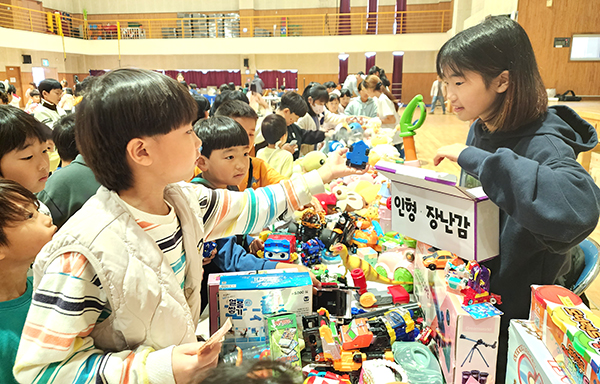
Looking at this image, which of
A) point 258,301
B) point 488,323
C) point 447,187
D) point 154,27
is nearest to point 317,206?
point 258,301

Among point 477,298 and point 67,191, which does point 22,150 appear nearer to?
point 67,191

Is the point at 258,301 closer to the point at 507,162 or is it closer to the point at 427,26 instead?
the point at 507,162

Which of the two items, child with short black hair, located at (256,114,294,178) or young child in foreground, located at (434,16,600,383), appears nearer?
young child in foreground, located at (434,16,600,383)

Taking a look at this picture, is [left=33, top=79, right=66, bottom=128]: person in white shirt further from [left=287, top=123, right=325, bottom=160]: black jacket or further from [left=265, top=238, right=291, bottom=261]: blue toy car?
[left=265, top=238, right=291, bottom=261]: blue toy car

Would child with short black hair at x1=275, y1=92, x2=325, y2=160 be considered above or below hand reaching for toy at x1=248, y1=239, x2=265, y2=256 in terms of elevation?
above

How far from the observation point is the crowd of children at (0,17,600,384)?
28.0 inches

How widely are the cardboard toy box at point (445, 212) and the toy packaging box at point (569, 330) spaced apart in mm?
200

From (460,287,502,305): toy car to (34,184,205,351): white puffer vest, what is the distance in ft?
2.21

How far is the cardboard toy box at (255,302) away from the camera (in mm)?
1191

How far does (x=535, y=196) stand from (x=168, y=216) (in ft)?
2.73

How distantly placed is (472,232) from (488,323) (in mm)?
226

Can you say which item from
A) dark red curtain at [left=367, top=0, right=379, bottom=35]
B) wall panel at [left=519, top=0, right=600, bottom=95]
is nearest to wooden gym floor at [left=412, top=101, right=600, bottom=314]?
wall panel at [left=519, top=0, right=600, bottom=95]

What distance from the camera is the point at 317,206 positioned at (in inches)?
80.4

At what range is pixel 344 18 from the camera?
55.4 feet
